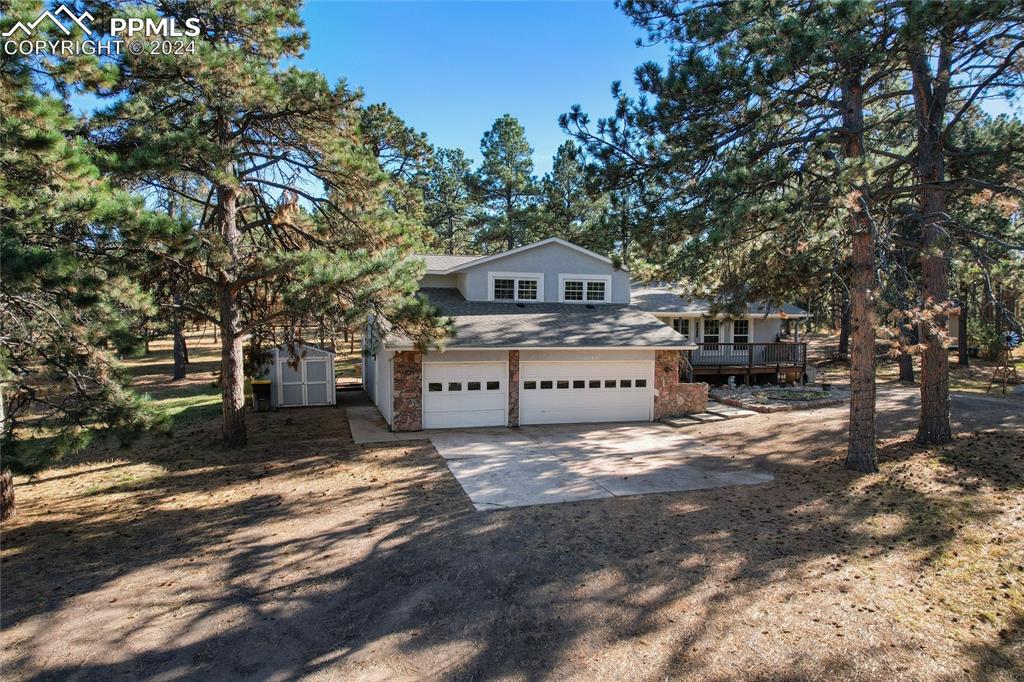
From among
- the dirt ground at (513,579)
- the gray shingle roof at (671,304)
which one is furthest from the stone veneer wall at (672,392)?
the dirt ground at (513,579)

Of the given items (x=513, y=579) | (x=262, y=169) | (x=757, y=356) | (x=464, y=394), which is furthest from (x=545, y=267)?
(x=513, y=579)

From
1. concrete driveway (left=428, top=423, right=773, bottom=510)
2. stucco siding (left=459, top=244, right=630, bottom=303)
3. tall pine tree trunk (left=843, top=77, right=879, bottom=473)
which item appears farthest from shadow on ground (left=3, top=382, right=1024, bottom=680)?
stucco siding (left=459, top=244, right=630, bottom=303)

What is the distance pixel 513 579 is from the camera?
253 inches

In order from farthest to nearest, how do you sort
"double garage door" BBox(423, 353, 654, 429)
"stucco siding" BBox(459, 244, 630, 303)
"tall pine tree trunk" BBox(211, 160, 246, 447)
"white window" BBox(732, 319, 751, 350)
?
"white window" BBox(732, 319, 751, 350), "stucco siding" BBox(459, 244, 630, 303), "double garage door" BBox(423, 353, 654, 429), "tall pine tree trunk" BBox(211, 160, 246, 447)

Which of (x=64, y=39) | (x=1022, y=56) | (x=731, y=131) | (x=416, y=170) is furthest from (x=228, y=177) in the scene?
(x=416, y=170)

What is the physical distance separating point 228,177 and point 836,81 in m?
10.8

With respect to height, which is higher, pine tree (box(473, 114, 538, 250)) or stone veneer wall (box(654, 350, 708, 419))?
pine tree (box(473, 114, 538, 250))

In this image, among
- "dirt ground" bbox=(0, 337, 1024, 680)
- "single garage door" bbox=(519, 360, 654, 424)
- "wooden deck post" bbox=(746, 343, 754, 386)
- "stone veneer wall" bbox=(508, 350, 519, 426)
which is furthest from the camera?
"wooden deck post" bbox=(746, 343, 754, 386)

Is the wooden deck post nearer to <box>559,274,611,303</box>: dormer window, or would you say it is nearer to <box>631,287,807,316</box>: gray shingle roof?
<box>631,287,807,316</box>: gray shingle roof

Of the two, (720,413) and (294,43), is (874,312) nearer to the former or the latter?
(720,413)

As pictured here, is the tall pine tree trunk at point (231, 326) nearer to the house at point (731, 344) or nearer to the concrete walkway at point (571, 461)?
the concrete walkway at point (571, 461)

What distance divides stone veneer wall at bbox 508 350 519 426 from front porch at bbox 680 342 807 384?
9.02 metres

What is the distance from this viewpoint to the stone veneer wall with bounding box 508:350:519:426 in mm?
15039

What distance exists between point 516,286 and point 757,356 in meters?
10.8
